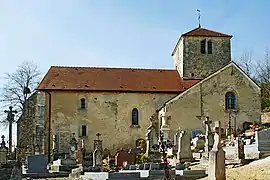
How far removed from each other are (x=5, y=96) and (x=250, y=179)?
105ft

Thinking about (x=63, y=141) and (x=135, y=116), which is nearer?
(x=63, y=141)

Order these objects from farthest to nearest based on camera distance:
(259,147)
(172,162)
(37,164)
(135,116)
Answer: (135,116) → (37,164) → (172,162) → (259,147)

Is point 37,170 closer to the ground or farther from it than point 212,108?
closer to the ground

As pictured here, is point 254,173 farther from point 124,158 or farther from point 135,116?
point 135,116

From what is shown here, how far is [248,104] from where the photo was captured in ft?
127

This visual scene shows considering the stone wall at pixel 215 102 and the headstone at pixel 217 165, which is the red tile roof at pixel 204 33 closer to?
the stone wall at pixel 215 102

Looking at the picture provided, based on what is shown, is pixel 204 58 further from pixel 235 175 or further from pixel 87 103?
pixel 235 175

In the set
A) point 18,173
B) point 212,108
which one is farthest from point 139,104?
point 18,173

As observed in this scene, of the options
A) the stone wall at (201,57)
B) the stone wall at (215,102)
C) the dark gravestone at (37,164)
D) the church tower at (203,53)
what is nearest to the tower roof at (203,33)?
the church tower at (203,53)

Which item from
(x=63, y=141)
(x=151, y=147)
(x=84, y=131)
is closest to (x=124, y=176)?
(x=151, y=147)

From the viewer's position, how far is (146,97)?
41.2m

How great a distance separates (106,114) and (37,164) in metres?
17.6

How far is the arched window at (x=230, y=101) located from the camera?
38375 millimetres

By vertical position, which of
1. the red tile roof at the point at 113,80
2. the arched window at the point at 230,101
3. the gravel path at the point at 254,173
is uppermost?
the red tile roof at the point at 113,80
